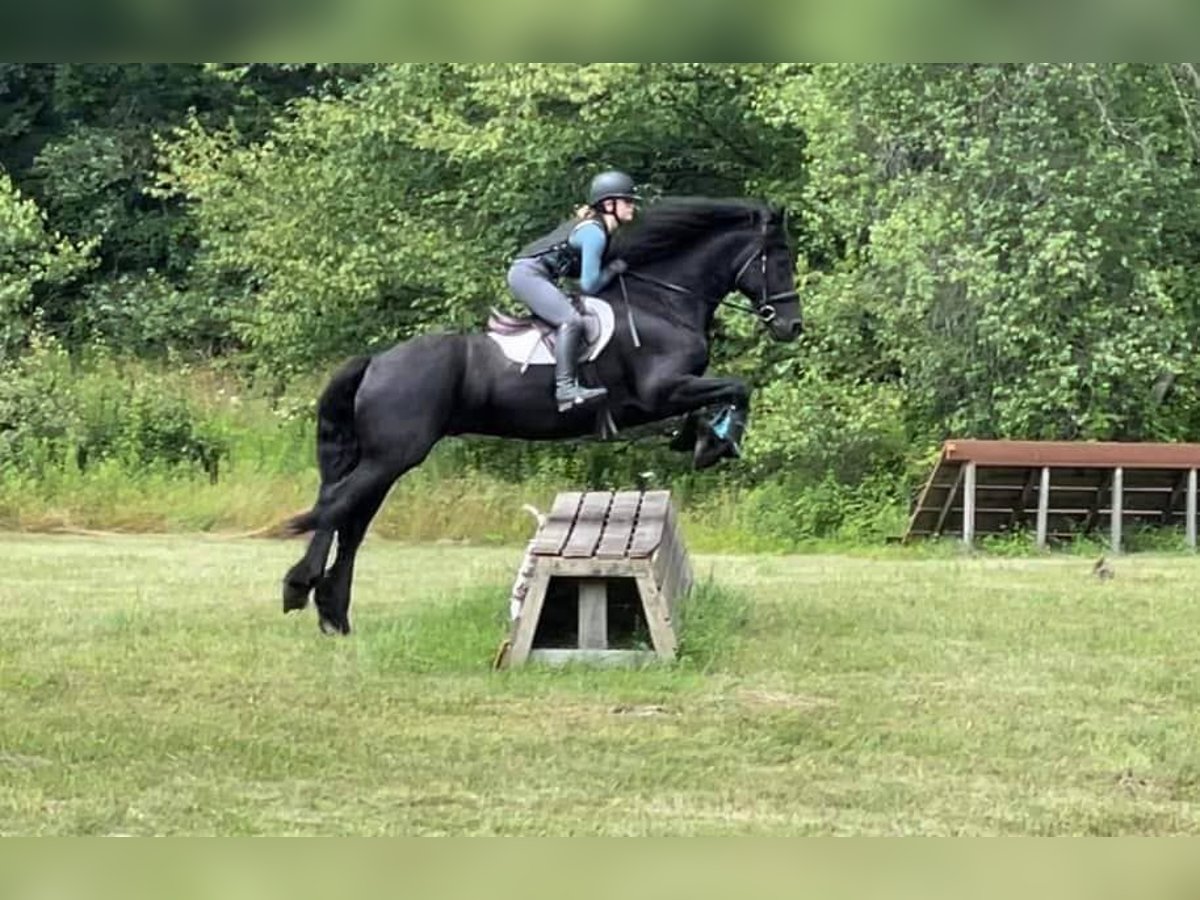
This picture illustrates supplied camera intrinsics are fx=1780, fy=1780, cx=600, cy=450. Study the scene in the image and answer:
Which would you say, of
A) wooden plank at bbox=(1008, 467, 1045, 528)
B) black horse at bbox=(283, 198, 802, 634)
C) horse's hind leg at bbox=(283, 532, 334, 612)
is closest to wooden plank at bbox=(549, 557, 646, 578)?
black horse at bbox=(283, 198, 802, 634)

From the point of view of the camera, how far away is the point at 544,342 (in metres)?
4.96

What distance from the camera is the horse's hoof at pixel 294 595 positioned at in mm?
5059

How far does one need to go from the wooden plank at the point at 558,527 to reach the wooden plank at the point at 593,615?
14 centimetres

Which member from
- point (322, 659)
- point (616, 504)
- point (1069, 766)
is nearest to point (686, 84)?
point (616, 504)

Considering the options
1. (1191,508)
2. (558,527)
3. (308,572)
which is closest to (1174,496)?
(1191,508)

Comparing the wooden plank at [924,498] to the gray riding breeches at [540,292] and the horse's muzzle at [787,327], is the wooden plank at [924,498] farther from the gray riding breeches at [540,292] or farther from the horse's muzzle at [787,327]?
the gray riding breeches at [540,292]

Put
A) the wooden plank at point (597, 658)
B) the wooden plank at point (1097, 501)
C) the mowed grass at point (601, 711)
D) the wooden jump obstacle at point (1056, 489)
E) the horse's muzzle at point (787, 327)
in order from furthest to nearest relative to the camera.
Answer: the wooden plank at point (1097, 501)
the wooden jump obstacle at point (1056, 489)
the horse's muzzle at point (787, 327)
the wooden plank at point (597, 658)
the mowed grass at point (601, 711)

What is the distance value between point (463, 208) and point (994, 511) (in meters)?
3.02

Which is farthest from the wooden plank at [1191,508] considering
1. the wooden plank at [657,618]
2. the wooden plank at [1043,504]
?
the wooden plank at [657,618]

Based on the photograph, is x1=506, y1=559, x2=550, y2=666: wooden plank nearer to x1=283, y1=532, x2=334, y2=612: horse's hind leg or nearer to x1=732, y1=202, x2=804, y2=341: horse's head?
x1=283, y1=532, x2=334, y2=612: horse's hind leg

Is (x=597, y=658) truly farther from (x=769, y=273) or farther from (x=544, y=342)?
(x=769, y=273)

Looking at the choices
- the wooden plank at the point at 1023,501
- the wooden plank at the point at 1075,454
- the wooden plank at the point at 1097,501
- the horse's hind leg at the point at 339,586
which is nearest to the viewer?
the horse's hind leg at the point at 339,586

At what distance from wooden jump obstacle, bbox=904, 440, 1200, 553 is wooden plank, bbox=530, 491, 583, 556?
57.9 inches
